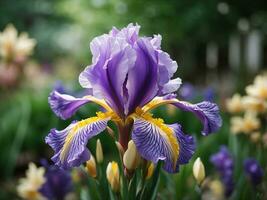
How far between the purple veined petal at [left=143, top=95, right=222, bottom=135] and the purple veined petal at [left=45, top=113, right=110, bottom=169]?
0.58 ft

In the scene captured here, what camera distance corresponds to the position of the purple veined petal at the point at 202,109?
Result: 156 centimetres

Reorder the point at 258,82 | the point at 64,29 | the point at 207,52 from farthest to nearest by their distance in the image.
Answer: the point at 207,52 → the point at 64,29 → the point at 258,82

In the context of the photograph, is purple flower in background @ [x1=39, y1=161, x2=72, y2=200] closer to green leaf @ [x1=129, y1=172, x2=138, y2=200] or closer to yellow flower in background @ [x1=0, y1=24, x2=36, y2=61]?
green leaf @ [x1=129, y1=172, x2=138, y2=200]

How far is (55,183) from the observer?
7.30 feet

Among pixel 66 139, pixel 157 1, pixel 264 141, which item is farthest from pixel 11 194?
pixel 157 1

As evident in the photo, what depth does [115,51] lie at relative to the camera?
1463 mm

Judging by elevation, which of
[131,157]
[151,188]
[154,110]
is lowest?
[154,110]

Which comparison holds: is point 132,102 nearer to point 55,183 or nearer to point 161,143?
point 161,143

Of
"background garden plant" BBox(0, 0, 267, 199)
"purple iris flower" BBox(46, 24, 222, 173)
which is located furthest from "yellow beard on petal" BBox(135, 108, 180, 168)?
"background garden plant" BBox(0, 0, 267, 199)

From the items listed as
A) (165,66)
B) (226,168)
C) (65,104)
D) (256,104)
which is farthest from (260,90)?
(65,104)

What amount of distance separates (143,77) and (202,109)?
231 millimetres

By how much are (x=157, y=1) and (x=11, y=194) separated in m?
4.07

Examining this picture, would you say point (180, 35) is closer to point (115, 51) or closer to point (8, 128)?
point (8, 128)

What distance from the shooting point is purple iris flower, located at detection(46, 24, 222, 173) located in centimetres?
145
